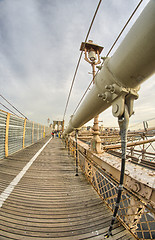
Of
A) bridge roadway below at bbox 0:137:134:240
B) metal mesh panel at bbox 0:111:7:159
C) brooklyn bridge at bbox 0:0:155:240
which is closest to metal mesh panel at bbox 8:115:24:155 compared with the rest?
metal mesh panel at bbox 0:111:7:159

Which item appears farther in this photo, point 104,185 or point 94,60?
point 94,60

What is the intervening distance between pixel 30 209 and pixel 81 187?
152cm

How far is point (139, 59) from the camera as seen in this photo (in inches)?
33.8

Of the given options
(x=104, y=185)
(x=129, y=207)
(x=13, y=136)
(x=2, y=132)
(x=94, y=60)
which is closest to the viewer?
(x=129, y=207)

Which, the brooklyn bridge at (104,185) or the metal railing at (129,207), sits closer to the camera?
the brooklyn bridge at (104,185)

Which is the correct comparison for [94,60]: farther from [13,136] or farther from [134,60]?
[13,136]

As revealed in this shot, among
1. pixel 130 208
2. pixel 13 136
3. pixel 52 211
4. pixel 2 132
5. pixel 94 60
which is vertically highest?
pixel 94 60

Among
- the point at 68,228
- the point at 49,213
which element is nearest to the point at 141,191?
the point at 68,228

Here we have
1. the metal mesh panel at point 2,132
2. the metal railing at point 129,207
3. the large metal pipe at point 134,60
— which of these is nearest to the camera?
the large metal pipe at point 134,60

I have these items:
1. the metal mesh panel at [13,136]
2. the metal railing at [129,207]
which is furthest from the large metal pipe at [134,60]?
the metal mesh panel at [13,136]

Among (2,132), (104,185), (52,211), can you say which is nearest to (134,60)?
(104,185)

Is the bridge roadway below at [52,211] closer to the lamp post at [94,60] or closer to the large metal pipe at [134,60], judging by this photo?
the lamp post at [94,60]

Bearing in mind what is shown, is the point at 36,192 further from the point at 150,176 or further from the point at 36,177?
the point at 150,176

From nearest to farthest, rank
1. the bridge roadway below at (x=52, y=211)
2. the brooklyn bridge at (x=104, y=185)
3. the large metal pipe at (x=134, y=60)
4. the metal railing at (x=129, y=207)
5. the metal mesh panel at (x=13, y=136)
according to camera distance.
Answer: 1. the large metal pipe at (x=134, y=60)
2. the brooklyn bridge at (x=104, y=185)
3. the metal railing at (x=129, y=207)
4. the bridge roadway below at (x=52, y=211)
5. the metal mesh panel at (x=13, y=136)
